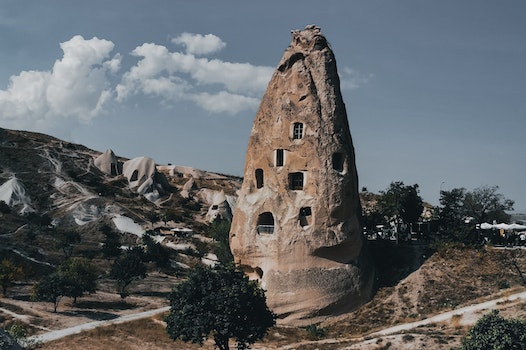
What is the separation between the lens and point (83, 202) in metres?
80.9

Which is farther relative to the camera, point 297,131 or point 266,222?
point 266,222

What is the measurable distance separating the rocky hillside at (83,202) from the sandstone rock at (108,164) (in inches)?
17.7

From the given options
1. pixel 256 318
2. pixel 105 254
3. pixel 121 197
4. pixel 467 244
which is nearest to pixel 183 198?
pixel 121 197

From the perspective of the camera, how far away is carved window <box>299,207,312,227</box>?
40.2 m

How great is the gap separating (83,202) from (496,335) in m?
71.0

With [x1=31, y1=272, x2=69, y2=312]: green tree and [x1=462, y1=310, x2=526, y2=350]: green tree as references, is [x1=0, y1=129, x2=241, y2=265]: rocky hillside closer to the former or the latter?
[x1=31, y1=272, x2=69, y2=312]: green tree

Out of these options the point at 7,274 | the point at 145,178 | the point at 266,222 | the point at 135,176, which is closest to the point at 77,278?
the point at 7,274

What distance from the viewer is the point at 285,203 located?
134 feet

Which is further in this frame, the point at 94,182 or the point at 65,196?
the point at 94,182

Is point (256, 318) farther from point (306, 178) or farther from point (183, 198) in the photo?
point (183, 198)

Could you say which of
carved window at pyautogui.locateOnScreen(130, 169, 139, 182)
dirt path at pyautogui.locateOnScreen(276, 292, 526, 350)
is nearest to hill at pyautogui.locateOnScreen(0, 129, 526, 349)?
dirt path at pyautogui.locateOnScreen(276, 292, 526, 350)

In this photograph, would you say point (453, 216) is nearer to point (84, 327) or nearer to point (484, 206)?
point (484, 206)

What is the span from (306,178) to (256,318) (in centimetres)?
1485

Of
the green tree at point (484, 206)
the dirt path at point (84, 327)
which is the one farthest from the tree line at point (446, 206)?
the dirt path at point (84, 327)
